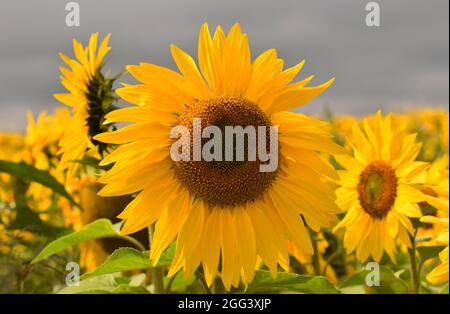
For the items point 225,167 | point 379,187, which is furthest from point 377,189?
point 225,167

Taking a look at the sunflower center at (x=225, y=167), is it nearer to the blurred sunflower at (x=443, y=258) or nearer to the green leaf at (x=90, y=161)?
the green leaf at (x=90, y=161)

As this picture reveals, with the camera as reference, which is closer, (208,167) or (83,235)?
(208,167)

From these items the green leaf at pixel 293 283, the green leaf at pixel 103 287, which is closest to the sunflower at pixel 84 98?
the green leaf at pixel 103 287

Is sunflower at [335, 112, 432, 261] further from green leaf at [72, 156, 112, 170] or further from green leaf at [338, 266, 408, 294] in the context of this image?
green leaf at [72, 156, 112, 170]

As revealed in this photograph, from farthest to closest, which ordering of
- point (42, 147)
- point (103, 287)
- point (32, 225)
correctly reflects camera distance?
point (42, 147) → point (32, 225) → point (103, 287)

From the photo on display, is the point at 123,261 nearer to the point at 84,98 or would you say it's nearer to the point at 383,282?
the point at 84,98
